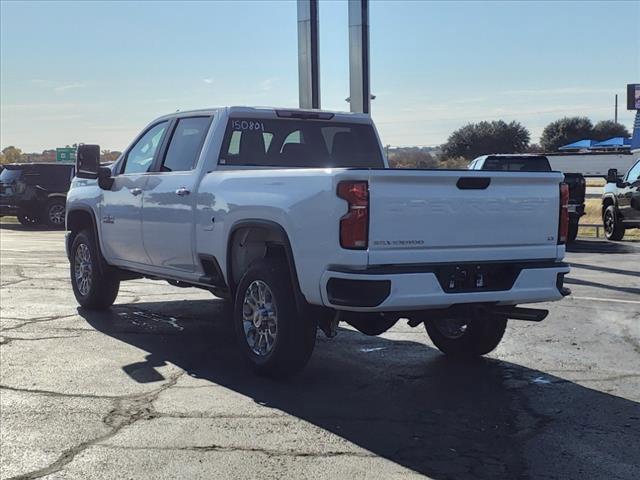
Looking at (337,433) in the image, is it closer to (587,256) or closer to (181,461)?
(181,461)

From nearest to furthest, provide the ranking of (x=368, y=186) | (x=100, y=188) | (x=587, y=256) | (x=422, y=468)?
(x=422, y=468), (x=368, y=186), (x=100, y=188), (x=587, y=256)

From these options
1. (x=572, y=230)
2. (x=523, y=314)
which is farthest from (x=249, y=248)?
(x=572, y=230)

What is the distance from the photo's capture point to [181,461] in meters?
4.29

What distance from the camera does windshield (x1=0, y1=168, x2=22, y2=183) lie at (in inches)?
904

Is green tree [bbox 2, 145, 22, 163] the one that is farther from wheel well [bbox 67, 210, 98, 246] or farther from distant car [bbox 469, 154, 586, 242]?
wheel well [bbox 67, 210, 98, 246]

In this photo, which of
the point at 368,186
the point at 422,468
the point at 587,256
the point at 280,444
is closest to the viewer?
the point at 422,468

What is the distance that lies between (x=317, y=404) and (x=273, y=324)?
82 cm

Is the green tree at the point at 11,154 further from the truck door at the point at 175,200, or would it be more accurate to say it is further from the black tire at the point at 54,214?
the truck door at the point at 175,200

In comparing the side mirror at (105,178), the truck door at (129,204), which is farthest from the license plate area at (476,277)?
the side mirror at (105,178)

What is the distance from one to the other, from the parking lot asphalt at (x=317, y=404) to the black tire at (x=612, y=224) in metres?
10.0

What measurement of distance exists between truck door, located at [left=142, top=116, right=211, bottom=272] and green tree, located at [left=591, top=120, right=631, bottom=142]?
271 ft

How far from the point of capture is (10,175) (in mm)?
23125

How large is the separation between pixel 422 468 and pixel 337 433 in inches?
28.1

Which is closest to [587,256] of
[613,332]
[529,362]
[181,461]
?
[613,332]
